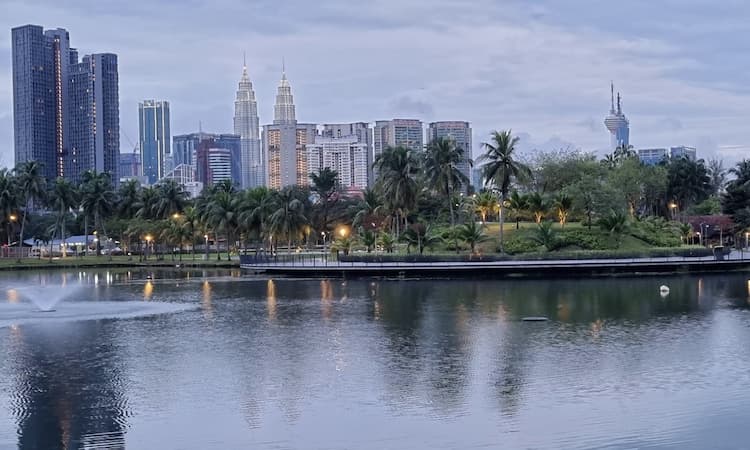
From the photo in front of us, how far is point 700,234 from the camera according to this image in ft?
299

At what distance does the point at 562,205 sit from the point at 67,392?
58.8 meters

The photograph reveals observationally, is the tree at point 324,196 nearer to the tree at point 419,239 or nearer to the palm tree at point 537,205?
the tree at point 419,239

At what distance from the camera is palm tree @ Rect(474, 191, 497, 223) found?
88.7 meters

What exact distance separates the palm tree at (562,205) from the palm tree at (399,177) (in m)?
13.6

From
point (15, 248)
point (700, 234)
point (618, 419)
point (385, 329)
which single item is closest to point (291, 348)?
point (385, 329)

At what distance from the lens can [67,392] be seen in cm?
2539

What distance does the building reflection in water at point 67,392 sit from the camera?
67.6 ft

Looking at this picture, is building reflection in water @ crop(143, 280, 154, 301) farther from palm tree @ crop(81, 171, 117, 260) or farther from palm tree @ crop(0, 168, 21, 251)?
palm tree @ crop(81, 171, 117, 260)

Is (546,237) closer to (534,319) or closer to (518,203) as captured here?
(518,203)

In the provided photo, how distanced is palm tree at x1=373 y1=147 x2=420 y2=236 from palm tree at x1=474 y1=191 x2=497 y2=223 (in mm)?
7474

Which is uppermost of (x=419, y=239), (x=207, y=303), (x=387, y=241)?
(x=419, y=239)

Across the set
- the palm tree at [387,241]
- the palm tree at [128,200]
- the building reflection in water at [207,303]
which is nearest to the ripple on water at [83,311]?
the building reflection in water at [207,303]

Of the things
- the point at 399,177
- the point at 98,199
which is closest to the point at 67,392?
the point at 399,177

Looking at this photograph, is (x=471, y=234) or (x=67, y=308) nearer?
(x=67, y=308)
